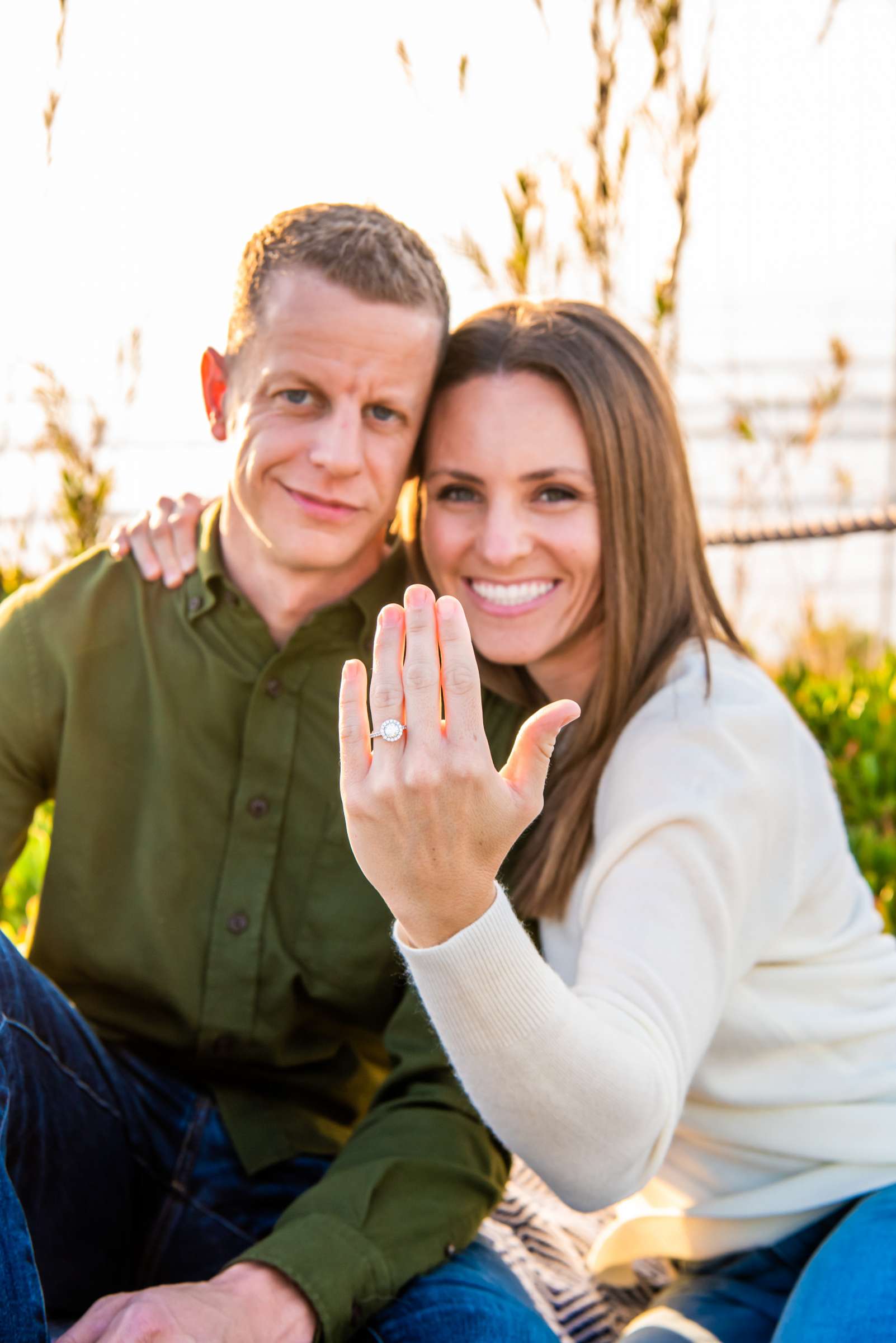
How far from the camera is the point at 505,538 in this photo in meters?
2.08

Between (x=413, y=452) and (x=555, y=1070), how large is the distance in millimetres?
1114

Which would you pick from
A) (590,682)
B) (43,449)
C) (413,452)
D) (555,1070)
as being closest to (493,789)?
(555,1070)

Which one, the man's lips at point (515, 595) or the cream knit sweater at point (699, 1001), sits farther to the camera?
the man's lips at point (515, 595)

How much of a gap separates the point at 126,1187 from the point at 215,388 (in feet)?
4.26

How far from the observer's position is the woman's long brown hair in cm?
206

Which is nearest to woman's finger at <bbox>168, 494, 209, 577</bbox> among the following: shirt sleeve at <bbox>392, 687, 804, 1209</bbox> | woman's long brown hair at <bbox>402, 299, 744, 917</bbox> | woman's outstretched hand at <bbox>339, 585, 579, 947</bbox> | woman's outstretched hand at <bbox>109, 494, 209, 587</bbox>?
woman's outstretched hand at <bbox>109, 494, 209, 587</bbox>

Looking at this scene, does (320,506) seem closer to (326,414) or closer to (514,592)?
(326,414)

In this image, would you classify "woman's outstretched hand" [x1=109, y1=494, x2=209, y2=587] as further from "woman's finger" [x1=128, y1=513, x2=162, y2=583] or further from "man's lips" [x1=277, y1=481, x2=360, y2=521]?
"man's lips" [x1=277, y1=481, x2=360, y2=521]

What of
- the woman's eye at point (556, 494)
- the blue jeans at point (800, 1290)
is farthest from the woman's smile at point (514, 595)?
the blue jeans at point (800, 1290)

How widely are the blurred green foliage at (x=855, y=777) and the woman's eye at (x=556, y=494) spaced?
4.77 ft

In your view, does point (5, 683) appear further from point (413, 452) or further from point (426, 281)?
point (426, 281)

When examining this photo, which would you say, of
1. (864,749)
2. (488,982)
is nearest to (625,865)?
(488,982)

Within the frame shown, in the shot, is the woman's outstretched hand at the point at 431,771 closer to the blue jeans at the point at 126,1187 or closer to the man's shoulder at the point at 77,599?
the blue jeans at the point at 126,1187

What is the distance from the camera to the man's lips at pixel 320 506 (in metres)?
2.15
